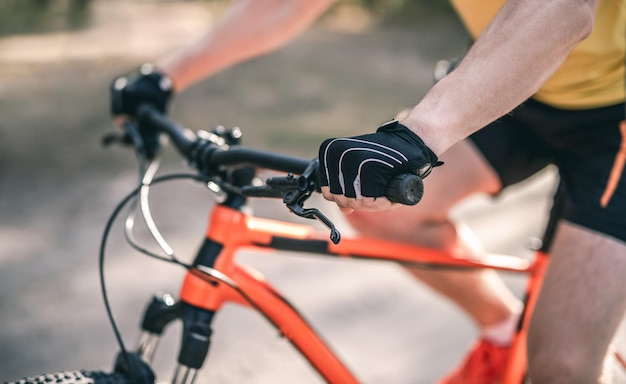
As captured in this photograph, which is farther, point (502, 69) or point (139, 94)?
point (139, 94)

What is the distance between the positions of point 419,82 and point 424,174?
6977 millimetres

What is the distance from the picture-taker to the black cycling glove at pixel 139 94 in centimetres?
217

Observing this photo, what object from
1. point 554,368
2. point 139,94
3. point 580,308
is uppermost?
point 139,94

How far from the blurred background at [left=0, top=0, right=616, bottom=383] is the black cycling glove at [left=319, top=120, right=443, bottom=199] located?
69 cm

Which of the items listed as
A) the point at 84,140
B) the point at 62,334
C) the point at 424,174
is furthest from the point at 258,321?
the point at 84,140

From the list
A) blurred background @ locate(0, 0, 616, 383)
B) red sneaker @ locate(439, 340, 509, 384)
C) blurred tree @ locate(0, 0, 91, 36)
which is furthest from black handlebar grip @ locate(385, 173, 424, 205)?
blurred tree @ locate(0, 0, 91, 36)

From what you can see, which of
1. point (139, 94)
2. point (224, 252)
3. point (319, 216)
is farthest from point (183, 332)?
point (139, 94)

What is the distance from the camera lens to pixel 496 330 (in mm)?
2559

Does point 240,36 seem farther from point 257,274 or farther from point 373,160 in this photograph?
point 373,160

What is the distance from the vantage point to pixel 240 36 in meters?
2.35

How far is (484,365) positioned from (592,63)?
3.51 feet

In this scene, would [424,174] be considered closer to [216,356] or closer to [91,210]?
[216,356]

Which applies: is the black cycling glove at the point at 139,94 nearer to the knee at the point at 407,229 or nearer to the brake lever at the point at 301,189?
the knee at the point at 407,229

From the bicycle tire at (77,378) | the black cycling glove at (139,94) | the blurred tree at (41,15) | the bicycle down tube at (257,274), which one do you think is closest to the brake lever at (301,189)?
the bicycle down tube at (257,274)
